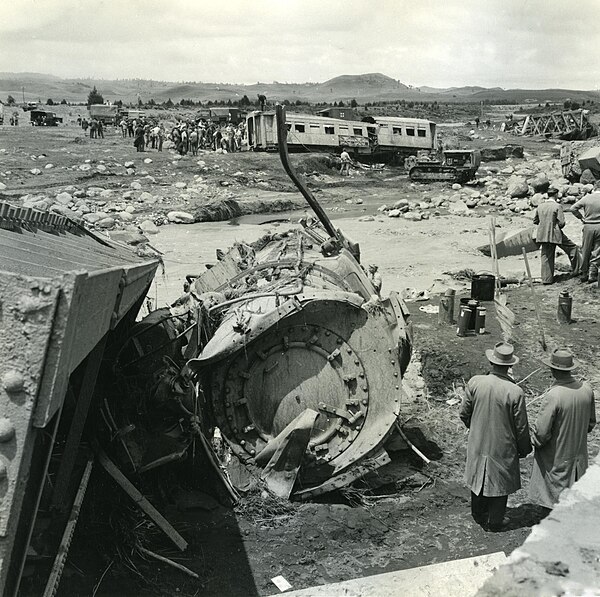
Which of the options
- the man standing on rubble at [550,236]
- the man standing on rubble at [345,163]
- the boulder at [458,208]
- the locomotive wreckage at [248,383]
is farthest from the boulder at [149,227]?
the man standing on rubble at [345,163]

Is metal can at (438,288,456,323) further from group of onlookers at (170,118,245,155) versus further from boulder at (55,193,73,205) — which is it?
group of onlookers at (170,118,245,155)

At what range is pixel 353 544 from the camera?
509cm

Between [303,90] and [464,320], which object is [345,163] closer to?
[464,320]

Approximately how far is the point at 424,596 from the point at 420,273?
35.6 ft

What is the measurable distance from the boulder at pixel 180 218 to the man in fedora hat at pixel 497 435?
1551cm

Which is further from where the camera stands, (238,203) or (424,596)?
(238,203)

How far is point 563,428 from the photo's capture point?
5.10m

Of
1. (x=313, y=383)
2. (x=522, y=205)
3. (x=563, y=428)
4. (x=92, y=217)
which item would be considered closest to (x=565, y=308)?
(x=563, y=428)

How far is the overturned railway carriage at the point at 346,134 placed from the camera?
32.1 metres

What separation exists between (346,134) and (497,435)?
29.6 m

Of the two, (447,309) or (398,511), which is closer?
(398,511)

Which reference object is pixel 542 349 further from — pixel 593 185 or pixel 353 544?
pixel 593 185

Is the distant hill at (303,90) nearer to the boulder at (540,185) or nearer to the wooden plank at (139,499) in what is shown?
the boulder at (540,185)

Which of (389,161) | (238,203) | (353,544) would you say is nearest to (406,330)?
(353,544)
